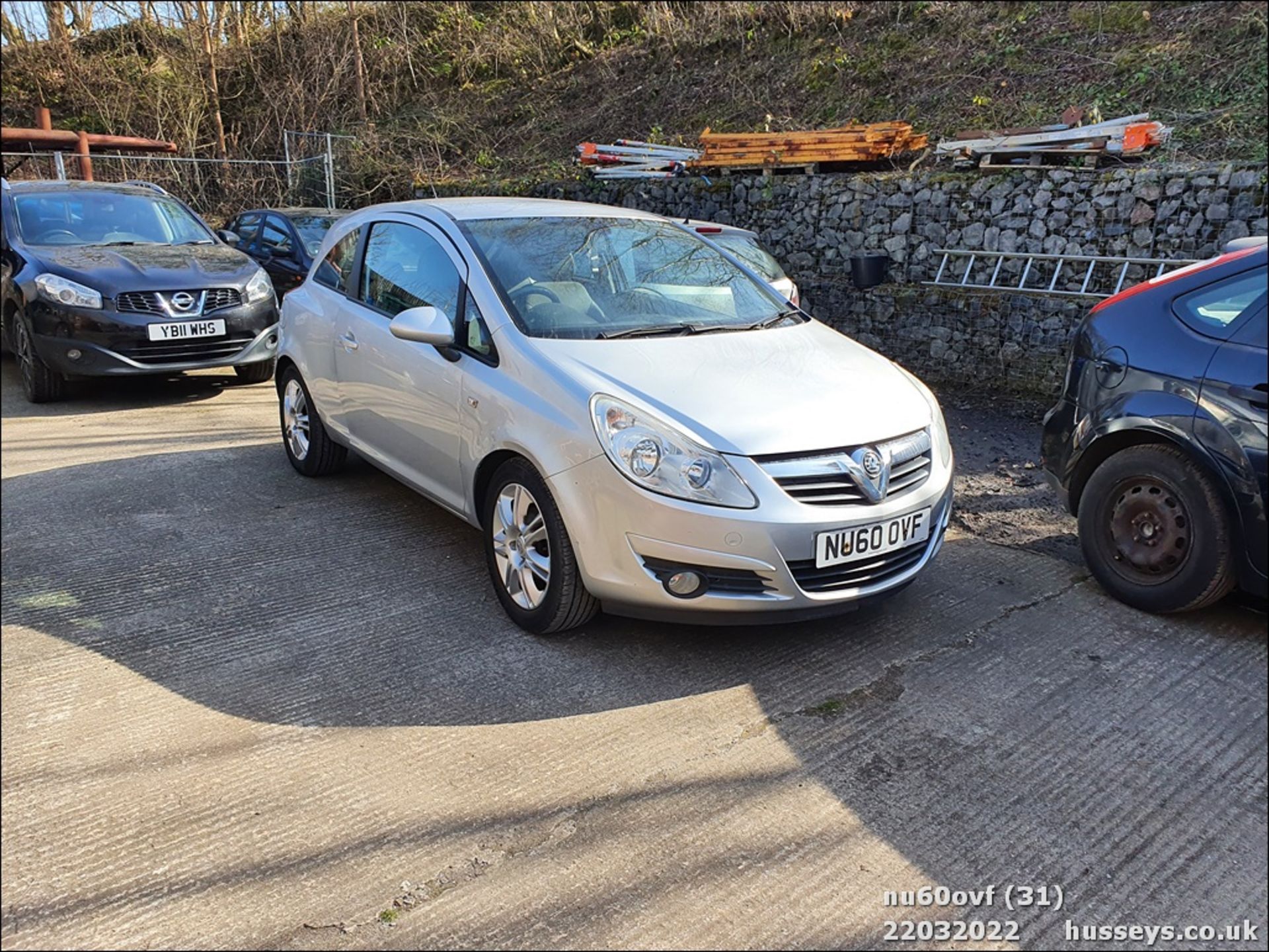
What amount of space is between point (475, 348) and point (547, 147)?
15.5 meters

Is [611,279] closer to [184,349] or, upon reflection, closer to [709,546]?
[709,546]

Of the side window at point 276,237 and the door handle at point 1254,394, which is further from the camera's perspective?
the side window at point 276,237

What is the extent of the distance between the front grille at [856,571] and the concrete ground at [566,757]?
31 cm

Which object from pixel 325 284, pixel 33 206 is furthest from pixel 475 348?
pixel 33 206

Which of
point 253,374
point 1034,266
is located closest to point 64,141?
point 253,374

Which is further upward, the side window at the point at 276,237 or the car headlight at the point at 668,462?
the side window at the point at 276,237

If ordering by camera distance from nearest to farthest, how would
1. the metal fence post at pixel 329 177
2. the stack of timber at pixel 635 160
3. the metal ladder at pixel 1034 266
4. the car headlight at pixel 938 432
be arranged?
the car headlight at pixel 938 432 → the metal ladder at pixel 1034 266 → the stack of timber at pixel 635 160 → the metal fence post at pixel 329 177

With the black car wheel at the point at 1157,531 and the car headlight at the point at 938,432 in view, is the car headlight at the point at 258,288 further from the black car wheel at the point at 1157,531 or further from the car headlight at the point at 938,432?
the black car wheel at the point at 1157,531

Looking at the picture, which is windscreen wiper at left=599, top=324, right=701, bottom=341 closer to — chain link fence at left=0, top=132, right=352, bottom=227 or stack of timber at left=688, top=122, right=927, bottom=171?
stack of timber at left=688, top=122, right=927, bottom=171

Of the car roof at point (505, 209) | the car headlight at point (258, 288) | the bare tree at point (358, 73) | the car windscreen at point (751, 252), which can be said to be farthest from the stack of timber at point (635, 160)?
the bare tree at point (358, 73)

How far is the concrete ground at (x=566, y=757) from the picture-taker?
225cm

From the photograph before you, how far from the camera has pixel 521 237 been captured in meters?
Answer: 4.44

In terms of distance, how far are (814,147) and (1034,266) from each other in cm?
334

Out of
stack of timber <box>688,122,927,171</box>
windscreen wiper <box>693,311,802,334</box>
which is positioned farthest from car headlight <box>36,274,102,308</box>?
stack of timber <box>688,122,927,171</box>
